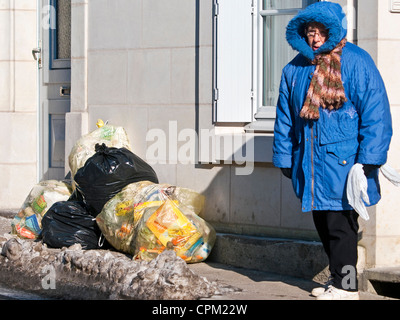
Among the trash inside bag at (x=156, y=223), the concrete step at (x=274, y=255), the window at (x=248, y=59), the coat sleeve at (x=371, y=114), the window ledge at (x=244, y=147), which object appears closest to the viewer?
the coat sleeve at (x=371, y=114)

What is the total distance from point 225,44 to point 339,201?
2320 mm

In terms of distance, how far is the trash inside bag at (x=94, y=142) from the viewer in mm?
7352

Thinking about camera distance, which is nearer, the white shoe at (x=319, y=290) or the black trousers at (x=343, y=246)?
the black trousers at (x=343, y=246)

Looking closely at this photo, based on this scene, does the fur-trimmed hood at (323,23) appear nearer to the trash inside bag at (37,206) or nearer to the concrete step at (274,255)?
the concrete step at (274,255)

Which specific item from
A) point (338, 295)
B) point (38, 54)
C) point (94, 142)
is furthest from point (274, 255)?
point (38, 54)

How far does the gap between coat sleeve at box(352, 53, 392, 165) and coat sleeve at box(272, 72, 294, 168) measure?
52 cm

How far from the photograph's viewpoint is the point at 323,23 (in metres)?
4.94

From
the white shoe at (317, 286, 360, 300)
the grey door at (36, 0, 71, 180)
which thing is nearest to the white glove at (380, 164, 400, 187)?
the white shoe at (317, 286, 360, 300)

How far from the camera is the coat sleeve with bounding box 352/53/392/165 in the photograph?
4.69 metres

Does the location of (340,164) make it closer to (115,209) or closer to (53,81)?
(115,209)

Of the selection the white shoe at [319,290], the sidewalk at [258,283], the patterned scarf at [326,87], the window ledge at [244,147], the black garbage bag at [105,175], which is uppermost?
the patterned scarf at [326,87]

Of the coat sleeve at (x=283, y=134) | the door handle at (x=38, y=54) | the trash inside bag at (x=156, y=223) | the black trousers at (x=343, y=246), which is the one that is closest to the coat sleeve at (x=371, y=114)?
the black trousers at (x=343, y=246)

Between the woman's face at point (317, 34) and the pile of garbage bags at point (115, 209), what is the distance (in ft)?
5.88

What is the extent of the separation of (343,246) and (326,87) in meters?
0.99
